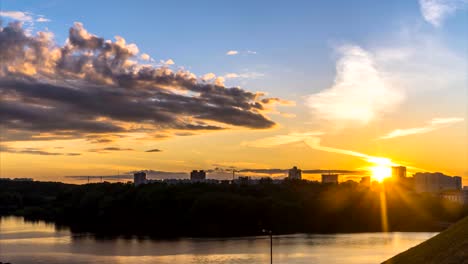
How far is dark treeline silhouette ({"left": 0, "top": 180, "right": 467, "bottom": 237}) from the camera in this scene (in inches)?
2357

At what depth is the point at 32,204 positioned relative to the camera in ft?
293

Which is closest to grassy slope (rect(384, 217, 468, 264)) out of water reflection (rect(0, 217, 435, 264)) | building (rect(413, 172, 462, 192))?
water reflection (rect(0, 217, 435, 264))

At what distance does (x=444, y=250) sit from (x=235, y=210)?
50.1 meters

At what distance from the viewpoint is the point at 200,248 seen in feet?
130

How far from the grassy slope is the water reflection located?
12539mm

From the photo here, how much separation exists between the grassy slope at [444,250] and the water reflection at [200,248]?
→ 41.1ft

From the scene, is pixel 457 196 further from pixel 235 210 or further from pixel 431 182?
pixel 235 210

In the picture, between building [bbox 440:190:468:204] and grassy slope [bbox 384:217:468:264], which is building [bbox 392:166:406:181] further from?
grassy slope [bbox 384:217:468:264]

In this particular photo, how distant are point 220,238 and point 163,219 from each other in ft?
74.7

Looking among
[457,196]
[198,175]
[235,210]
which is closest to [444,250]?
[235,210]

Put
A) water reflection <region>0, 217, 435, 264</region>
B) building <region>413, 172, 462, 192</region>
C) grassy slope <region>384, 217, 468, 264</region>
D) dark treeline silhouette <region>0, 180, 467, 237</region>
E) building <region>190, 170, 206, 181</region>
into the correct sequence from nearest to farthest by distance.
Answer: grassy slope <region>384, 217, 468, 264</region> < water reflection <region>0, 217, 435, 264</region> < dark treeline silhouette <region>0, 180, 467, 237</region> < building <region>413, 172, 462, 192</region> < building <region>190, 170, 206, 181</region>

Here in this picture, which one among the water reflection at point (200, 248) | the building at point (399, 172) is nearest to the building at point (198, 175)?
the building at point (399, 172)

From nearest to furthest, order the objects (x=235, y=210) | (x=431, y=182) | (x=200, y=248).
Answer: (x=200, y=248)
(x=235, y=210)
(x=431, y=182)

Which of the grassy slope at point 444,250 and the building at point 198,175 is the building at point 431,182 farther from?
the grassy slope at point 444,250
